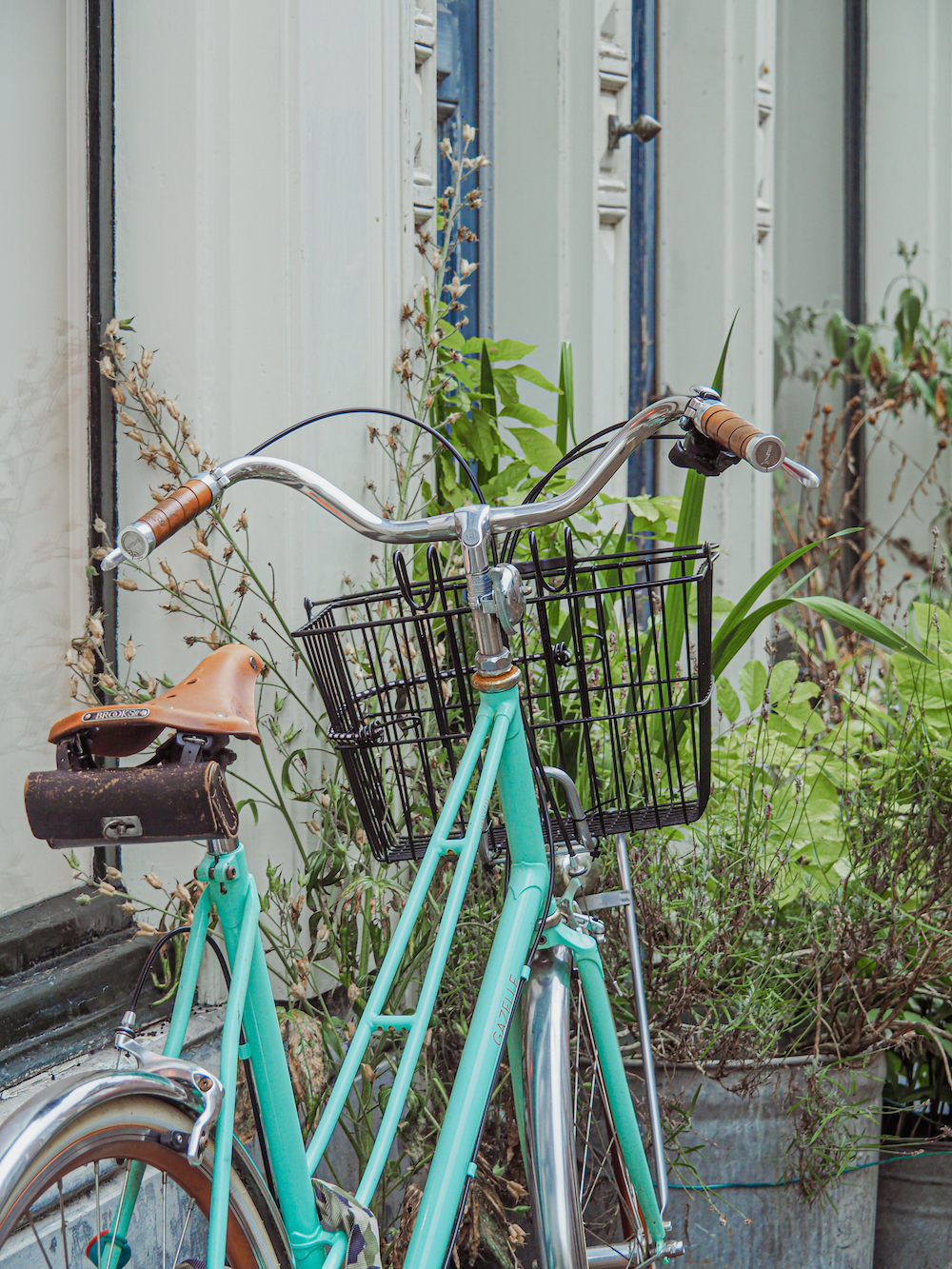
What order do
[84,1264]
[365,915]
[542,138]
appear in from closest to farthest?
1. [84,1264]
2. [365,915]
3. [542,138]

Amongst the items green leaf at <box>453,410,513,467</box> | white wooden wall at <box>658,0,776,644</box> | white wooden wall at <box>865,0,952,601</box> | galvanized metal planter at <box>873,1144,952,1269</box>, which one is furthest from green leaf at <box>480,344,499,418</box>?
white wooden wall at <box>865,0,952,601</box>

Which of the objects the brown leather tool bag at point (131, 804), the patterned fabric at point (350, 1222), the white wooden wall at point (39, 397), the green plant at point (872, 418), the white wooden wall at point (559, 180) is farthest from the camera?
the green plant at point (872, 418)

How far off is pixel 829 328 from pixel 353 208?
8.64 feet

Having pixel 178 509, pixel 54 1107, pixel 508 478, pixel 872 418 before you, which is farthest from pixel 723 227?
pixel 54 1107

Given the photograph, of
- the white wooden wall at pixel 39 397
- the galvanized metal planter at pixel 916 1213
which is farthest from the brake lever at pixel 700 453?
the galvanized metal planter at pixel 916 1213

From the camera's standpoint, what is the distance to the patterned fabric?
43.8 inches

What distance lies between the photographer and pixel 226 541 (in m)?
1.76

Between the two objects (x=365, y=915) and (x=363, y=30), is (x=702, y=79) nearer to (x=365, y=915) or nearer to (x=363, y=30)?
(x=363, y=30)

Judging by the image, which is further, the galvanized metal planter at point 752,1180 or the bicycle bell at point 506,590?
the galvanized metal planter at point 752,1180

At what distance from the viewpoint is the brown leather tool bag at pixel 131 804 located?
3.10ft

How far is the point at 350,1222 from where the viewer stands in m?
1.12

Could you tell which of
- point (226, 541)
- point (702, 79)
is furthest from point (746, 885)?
point (702, 79)

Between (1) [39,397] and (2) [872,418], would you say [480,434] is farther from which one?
(2) [872,418]

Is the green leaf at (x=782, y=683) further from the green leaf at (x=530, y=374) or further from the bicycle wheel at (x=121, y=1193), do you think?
the bicycle wheel at (x=121, y=1193)
